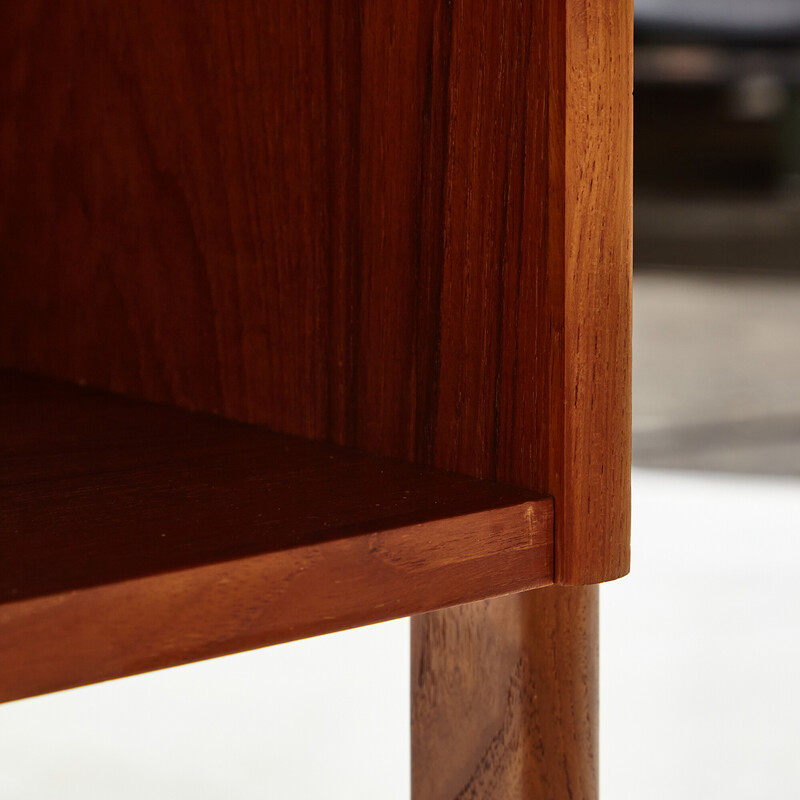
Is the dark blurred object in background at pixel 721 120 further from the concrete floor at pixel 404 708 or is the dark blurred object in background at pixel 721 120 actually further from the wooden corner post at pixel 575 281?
the wooden corner post at pixel 575 281

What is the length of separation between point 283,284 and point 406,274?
36mm

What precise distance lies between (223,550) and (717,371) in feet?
5.97

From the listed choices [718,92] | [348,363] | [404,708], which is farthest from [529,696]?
[718,92]

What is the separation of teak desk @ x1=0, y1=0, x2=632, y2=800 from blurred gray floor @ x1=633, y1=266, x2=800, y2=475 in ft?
4.01

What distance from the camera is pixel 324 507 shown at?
0.51 ft

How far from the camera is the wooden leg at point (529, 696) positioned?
8.4 inches

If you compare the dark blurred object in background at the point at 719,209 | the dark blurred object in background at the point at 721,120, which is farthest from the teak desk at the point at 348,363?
the dark blurred object in background at the point at 721,120

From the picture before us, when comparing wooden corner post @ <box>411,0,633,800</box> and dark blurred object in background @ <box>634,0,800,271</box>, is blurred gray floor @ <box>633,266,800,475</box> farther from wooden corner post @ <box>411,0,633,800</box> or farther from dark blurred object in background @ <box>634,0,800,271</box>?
wooden corner post @ <box>411,0,633,800</box>

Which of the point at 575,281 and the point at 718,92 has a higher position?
the point at 718,92

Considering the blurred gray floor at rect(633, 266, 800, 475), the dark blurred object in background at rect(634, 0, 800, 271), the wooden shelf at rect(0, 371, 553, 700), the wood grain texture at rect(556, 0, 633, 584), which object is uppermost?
the dark blurred object in background at rect(634, 0, 800, 271)

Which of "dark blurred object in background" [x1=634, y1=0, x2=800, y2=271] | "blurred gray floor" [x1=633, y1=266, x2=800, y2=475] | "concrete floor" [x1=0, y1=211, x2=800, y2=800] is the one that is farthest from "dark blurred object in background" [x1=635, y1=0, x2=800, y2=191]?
"concrete floor" [x1=0, y1=211, x2=800, y2=800]

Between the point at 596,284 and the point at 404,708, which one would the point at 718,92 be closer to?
the point at 404,708

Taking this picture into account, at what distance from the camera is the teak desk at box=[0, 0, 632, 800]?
14 cm

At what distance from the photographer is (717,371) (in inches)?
73.5
